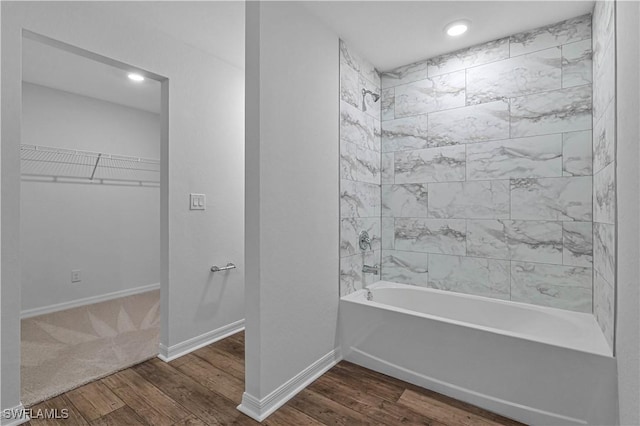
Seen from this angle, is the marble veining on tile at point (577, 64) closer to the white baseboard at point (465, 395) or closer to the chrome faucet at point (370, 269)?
the chrome faucet at point (370, 269)

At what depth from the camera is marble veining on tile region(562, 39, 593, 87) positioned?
81.7 inches

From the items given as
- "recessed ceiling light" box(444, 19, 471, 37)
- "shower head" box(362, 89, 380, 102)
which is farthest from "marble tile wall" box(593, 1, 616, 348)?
"shower head" box(362, 89, 380, 102)

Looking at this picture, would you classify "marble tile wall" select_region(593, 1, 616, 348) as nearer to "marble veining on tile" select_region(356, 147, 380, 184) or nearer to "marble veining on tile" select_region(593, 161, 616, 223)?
"marble veining on tile" select_region(593, 161, 616, 223)

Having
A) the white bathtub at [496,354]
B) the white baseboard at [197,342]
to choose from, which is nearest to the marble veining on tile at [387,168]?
the white bathtub at [496,354]

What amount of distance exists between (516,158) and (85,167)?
461 centimetres

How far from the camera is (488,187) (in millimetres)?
2424

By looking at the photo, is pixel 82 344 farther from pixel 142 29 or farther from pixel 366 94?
pixel 366 94

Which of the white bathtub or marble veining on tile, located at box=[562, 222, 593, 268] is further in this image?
marble veining on tile, located at box=[562, 222, 593, 268]

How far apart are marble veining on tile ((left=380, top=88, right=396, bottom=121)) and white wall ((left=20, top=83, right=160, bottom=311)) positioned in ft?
8.21

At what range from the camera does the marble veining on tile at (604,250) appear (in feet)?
4.94

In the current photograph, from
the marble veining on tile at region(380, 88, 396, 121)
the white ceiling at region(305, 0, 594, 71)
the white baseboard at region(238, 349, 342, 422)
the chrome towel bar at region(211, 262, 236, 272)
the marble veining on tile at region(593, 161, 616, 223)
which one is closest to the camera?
the marble veining on tile at region(593, 161, 616, 223)

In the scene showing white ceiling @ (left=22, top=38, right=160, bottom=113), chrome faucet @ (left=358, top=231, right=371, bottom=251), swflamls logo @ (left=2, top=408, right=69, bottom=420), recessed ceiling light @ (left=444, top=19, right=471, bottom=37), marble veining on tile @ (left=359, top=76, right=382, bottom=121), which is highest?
white ceiling @ (left=22, top=38, right=160, bottom=113)

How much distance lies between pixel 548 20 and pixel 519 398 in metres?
2.49

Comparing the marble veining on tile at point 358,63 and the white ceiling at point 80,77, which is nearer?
the marble veining on tile at point 358,63
